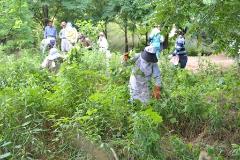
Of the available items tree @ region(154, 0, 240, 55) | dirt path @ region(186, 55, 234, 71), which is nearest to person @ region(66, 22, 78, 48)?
dirt path @ region(186, 55, 234, 71)

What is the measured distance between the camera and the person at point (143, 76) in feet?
25.3

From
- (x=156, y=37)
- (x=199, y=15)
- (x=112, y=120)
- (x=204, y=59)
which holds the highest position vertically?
(x=199, y=15)

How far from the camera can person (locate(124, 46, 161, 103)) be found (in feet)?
25.3

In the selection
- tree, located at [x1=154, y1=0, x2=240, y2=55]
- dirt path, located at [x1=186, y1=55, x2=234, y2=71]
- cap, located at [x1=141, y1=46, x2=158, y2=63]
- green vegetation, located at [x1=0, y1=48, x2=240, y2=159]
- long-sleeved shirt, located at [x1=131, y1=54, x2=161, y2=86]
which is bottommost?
dirt path, located at [x1=186, y1=55, x2=234, y2=71]

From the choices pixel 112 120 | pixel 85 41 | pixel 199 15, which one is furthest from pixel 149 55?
pixel 85 41

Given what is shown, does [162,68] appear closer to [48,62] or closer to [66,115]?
[48,62]

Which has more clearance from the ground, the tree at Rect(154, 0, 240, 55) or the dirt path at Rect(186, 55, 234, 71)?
the tree at Rect(154, 0, 240, 55)

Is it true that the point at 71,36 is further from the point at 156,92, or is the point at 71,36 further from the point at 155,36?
the point at 155,36

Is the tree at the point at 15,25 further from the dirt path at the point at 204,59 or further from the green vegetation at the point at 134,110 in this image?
the green vegetation at the point at 134,110

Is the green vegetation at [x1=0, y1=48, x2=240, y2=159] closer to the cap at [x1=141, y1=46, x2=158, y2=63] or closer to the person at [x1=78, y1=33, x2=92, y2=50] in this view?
the cap at [x1=141, y1=46, x2=158, y2=63]

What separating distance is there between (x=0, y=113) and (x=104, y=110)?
1504 millimetres

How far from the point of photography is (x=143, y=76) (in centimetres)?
780

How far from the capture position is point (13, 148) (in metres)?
6.03

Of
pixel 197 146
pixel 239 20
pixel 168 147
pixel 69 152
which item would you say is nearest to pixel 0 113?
pixel 69 152
